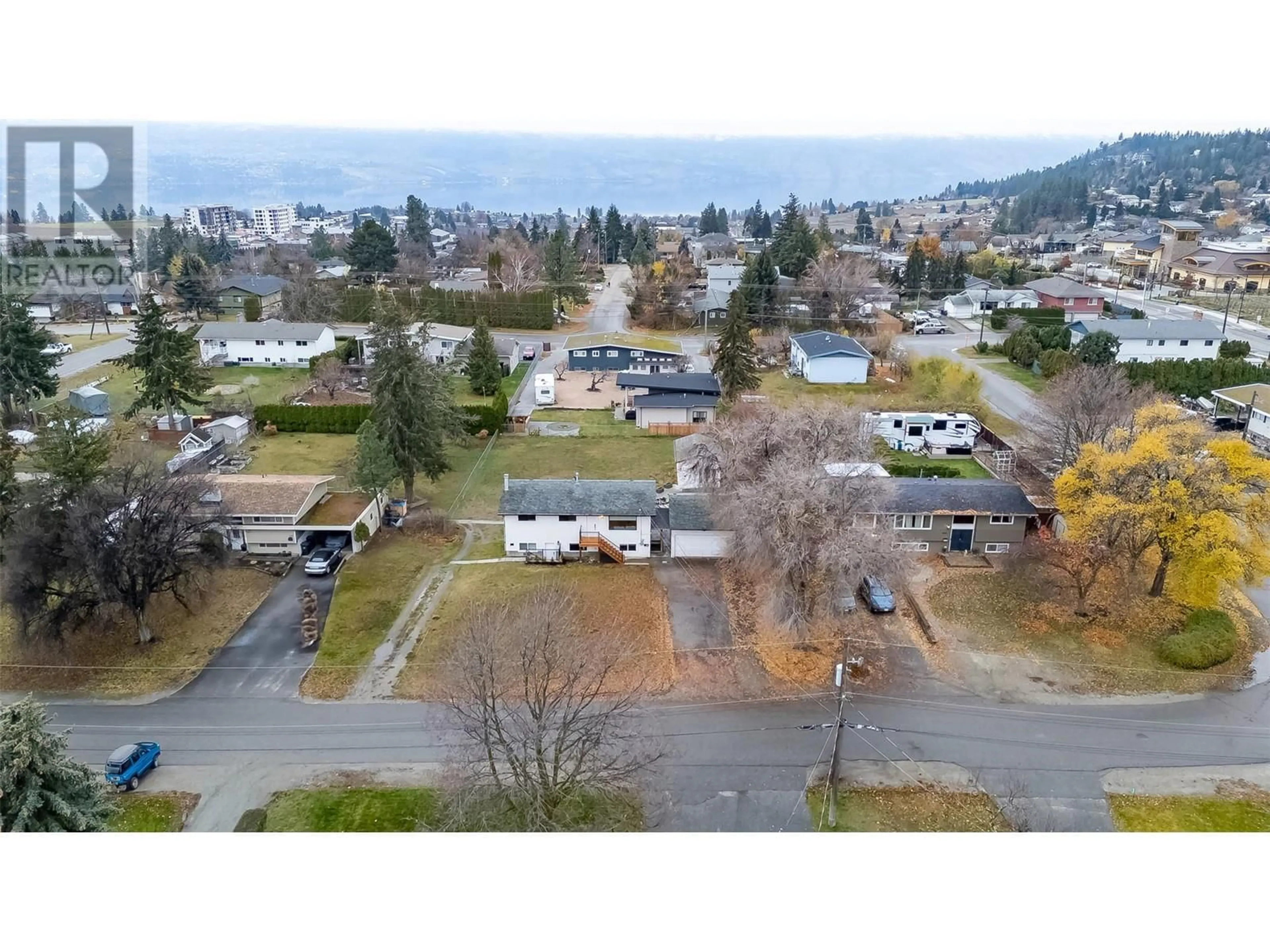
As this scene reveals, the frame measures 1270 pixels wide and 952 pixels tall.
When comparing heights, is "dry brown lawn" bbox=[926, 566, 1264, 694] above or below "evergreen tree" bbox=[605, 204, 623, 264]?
below

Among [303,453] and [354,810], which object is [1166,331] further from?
[354,810]

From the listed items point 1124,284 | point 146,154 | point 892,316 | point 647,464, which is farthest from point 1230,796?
point 1124,284

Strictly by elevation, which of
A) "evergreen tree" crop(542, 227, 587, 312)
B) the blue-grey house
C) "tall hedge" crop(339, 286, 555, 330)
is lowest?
the blue-grey house

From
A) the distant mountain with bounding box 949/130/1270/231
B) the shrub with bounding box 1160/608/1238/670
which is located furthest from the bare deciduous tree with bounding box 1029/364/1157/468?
the distant mountain with bounding box 949/130/1270/231

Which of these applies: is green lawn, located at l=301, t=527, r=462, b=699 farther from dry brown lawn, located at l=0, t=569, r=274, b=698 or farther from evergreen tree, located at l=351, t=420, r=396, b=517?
dry brown lawn, located at l=0, t=569, r=274, b=698

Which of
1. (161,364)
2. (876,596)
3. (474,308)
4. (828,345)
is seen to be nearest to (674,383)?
(828,345)

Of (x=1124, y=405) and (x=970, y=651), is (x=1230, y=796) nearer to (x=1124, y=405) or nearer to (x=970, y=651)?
(x=970, y=651)
